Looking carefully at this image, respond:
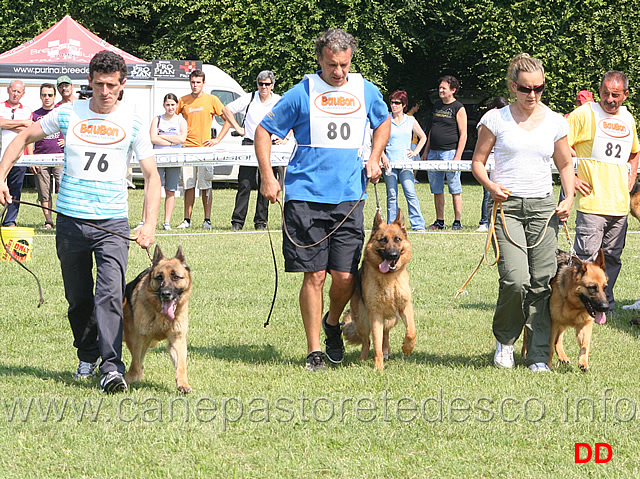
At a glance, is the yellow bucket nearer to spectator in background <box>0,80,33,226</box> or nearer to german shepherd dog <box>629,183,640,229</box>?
Answer: spectator in background <box>0,80,33,226</box>

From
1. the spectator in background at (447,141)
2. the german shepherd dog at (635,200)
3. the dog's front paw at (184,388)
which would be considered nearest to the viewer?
the dog's front paw at (184,388)

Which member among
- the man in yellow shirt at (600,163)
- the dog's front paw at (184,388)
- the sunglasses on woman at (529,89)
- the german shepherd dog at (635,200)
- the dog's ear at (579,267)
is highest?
the sunglasses on woman at (529,89)

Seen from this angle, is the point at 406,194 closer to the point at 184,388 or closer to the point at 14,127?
the point at 14,127

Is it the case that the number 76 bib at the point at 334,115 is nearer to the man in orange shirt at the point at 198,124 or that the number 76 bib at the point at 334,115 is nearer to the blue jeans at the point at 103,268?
the blue jeans at the point at 103,268

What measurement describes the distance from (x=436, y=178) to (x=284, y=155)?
2.52m

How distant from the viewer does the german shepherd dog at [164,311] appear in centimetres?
534

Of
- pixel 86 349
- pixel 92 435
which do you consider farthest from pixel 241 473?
pixel 86 349

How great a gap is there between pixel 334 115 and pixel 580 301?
7.23ft

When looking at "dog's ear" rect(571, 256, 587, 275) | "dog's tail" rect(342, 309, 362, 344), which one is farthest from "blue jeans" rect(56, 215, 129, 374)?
"dog's ear" rect(571, 256, 587, 275)

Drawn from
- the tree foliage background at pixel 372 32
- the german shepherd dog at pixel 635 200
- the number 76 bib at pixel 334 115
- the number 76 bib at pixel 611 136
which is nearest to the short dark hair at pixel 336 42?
the number 76 bib at pixel 334 115

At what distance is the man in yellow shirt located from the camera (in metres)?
7.10

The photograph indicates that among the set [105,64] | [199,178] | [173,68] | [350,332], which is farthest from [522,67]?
[173,68]

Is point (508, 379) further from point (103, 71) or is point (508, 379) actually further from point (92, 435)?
point (103, 71)

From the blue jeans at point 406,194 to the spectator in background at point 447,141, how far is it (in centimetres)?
39
